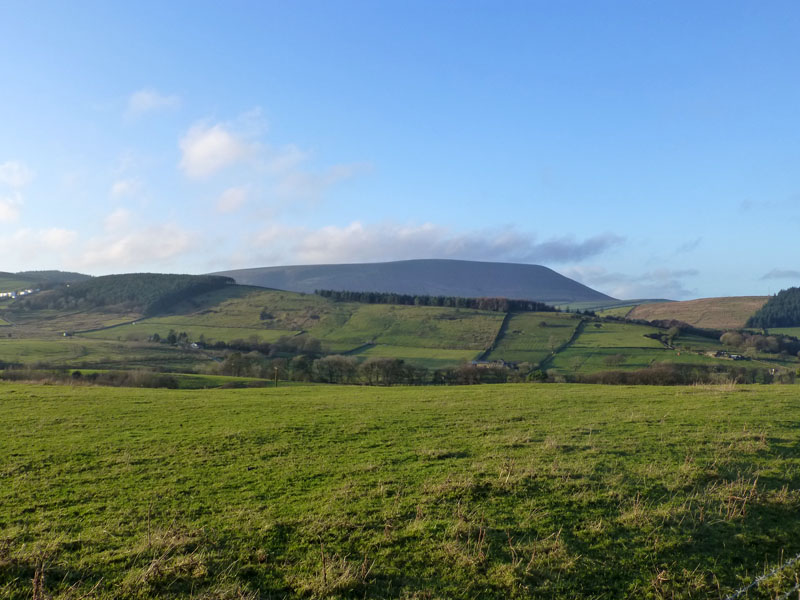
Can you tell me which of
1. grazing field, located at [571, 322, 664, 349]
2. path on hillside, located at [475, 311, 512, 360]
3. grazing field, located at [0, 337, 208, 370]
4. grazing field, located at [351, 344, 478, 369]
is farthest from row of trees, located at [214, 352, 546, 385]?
grazing field, located at [571, 322, 664, 349]

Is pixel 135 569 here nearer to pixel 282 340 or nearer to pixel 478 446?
pixel 478 446

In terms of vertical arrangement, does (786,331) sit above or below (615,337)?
above

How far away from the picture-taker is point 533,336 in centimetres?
13912

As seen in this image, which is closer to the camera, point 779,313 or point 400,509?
point 400,509

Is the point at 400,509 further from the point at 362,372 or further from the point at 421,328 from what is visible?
the point at 421,328

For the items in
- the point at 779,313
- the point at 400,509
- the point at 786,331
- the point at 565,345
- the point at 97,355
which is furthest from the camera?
the point at 779,313

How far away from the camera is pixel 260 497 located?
11.5 m

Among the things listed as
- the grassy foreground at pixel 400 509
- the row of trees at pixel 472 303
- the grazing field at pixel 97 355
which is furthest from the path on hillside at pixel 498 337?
the grassy foreground at pixel 400 509

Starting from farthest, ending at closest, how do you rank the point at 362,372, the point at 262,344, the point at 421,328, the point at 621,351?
the point at 421,328, the point at 262,344, the point at 621,351, the point at 362,372

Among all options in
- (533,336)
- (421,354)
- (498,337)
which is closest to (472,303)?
(498,337)

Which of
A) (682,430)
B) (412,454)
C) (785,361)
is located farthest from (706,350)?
(412,454)

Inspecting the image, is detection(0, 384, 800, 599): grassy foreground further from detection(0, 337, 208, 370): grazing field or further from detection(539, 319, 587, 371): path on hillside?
detection(0, 337, 208, 370): grazing field

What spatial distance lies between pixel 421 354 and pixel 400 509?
116659 mm

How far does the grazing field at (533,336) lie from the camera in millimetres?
121194
